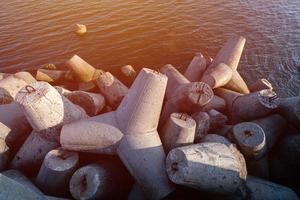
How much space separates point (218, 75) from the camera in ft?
23.7

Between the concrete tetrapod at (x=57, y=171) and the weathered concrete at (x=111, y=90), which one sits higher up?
the weathered concrete at (x=111, y=90)

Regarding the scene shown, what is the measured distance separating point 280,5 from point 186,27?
535 cm

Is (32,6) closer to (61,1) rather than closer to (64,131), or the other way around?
(61,1)

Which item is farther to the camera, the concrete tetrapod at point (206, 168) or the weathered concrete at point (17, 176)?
the weathered concrete at point (17, 176)

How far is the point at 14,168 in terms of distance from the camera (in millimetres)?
5664

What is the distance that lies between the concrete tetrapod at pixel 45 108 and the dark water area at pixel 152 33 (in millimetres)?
4967

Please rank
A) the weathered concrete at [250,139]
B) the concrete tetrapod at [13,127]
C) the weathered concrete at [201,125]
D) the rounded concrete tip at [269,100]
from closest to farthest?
the weathered concrete at [250,139]
the weathered concrete at [201,125]
the concrete tetrapod at [13,127]
the rounded concrete tip at [269,100]

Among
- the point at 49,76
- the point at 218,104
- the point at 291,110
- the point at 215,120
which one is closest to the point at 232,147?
the point at 215,120

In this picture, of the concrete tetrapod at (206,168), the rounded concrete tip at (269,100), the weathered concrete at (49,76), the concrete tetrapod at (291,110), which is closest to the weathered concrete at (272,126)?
the concrete tetrapod at (291,110)

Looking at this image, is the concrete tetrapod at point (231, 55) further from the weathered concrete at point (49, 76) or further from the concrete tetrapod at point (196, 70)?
the weathered concrete at point (49, 76)

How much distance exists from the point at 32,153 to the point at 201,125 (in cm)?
317

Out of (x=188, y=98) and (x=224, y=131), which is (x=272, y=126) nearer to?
(x=224, y=131)

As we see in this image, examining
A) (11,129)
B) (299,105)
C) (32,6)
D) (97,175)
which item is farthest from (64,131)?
(32,6)

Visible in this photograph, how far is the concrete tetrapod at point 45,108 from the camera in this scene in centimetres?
496
